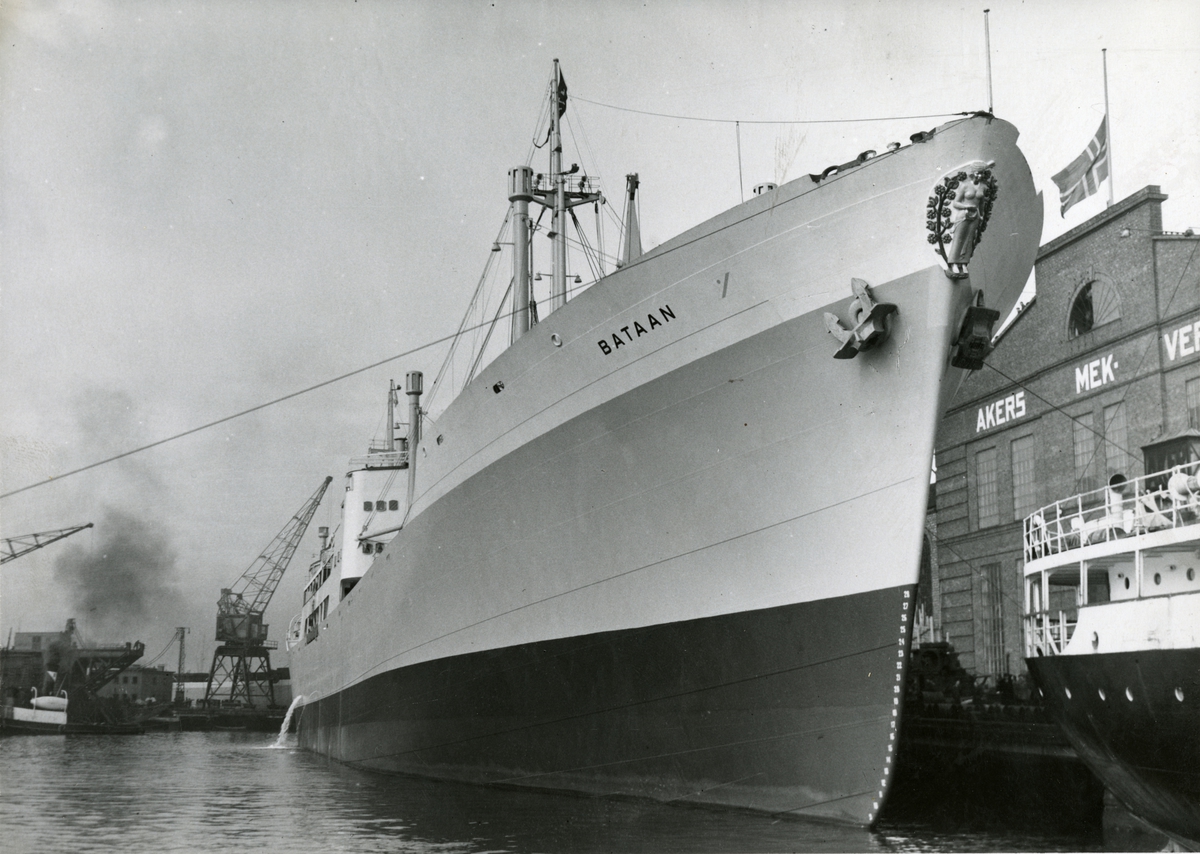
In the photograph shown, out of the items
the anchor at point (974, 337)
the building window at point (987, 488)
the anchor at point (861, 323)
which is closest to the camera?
the anchor at point (861, 323)

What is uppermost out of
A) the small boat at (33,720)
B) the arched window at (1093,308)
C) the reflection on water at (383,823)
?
the arched window at (1093,308)

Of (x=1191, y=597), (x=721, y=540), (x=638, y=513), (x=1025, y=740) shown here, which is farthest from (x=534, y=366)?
(x=1025, y=740)

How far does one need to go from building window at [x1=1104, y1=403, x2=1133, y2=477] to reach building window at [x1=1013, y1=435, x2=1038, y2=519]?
7.91 ft

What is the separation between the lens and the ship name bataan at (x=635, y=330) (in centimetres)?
958

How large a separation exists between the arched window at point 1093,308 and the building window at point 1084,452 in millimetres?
1835

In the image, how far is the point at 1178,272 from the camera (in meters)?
18.8

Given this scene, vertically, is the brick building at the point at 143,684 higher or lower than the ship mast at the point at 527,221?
lower

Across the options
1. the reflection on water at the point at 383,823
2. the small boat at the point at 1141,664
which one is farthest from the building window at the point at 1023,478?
the reflection on water at the point at 383,823

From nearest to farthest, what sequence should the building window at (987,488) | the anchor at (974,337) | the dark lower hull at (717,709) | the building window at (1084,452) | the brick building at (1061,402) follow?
the dark lower hull at (717,709)
the anchor at (974,337)
the brick building at (1061,402)
the building window at (1084,452)
the building window at (987,488)

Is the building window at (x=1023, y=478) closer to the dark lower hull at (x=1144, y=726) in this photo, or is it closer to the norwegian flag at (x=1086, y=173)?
the norwegian flag at (x=1086, y=173)

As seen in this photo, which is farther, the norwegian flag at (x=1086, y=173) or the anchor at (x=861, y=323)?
the norwegian flag at (x=1086, y=173)

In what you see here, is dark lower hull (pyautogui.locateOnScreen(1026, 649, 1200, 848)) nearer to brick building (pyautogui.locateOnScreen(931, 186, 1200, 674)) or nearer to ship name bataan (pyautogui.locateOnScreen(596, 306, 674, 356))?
ship name bataan (pyautogui.locateOnScreen(596, 306, 674, 356))

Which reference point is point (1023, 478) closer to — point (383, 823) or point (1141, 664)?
point (1141, 664)

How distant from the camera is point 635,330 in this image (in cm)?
978
